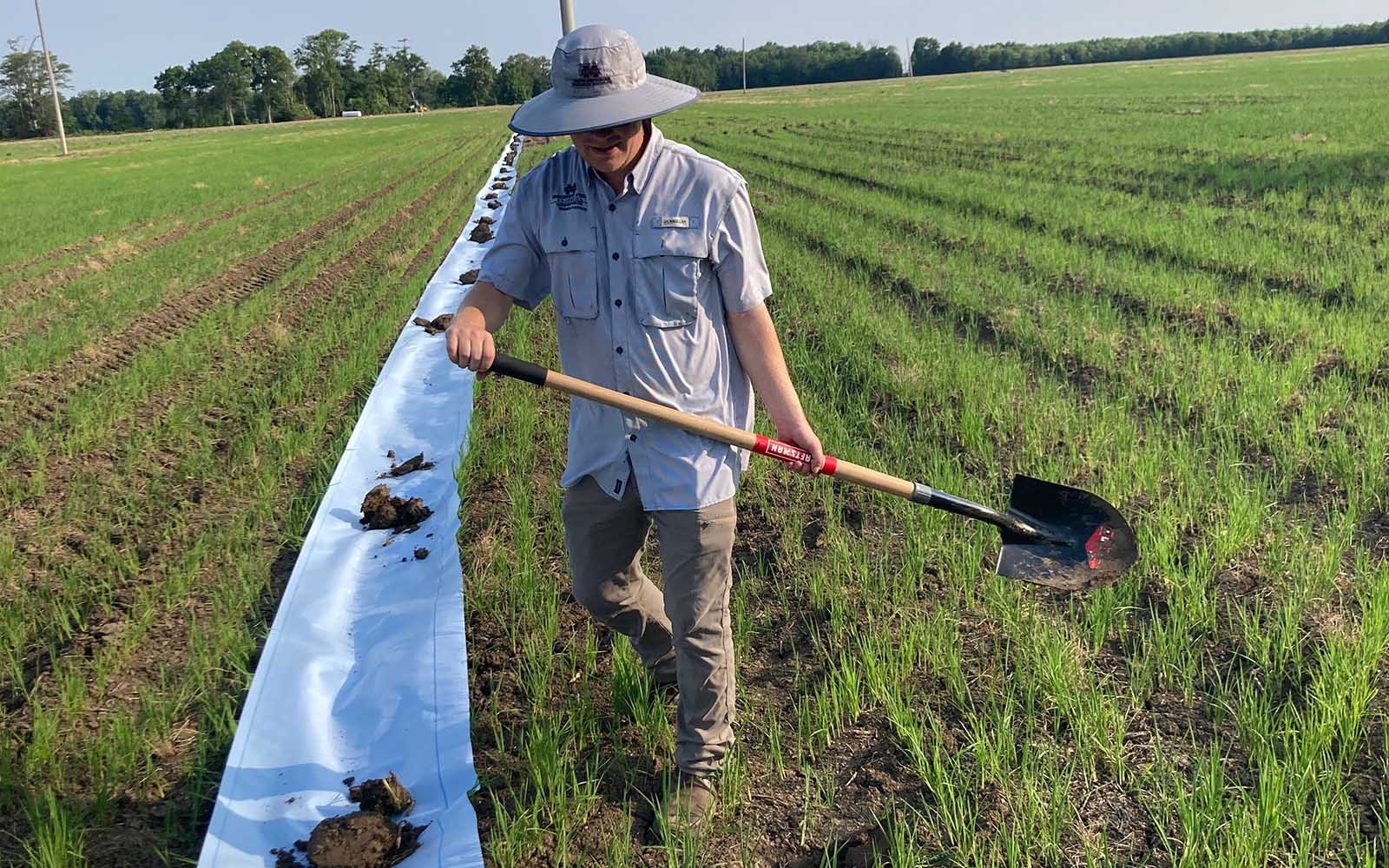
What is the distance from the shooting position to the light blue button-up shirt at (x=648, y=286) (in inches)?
77.5

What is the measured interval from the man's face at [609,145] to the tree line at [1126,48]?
3328 inches

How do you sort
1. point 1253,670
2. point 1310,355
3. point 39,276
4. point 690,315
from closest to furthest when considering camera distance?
point 690,315 → point 1253,670 → point 1310,355 → point 39,276

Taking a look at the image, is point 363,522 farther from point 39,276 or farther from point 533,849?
point 39,276

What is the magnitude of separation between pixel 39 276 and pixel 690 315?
10.3m

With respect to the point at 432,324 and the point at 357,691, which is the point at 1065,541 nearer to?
the point at 357,691

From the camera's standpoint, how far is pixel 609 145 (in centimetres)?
190

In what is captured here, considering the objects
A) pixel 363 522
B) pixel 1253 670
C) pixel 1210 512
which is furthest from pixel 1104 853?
pixel 363 522

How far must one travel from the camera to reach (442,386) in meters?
5.48

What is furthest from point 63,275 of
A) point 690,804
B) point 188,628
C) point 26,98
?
point 26,98

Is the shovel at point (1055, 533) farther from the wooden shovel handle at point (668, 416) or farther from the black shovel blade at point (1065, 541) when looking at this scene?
the wooden shovel handle at point (668, 416)

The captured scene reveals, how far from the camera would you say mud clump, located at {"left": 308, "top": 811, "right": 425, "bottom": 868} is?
6.63 ft

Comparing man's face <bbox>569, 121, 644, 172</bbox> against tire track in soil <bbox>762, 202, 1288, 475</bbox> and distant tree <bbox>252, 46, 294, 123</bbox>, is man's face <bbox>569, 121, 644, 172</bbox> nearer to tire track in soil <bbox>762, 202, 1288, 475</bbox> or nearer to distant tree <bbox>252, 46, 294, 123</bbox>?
tire track in soil <bbox>762, 202, 1288, 475</bbox>

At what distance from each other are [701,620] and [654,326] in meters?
0.66

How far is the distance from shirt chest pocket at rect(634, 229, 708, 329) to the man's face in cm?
16
